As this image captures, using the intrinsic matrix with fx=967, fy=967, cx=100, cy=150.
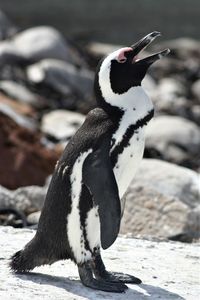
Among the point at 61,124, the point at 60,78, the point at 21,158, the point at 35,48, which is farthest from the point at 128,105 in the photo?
the point at 35,48

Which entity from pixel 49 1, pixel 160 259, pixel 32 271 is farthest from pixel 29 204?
pixel 49 1

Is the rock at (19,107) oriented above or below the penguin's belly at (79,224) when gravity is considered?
above

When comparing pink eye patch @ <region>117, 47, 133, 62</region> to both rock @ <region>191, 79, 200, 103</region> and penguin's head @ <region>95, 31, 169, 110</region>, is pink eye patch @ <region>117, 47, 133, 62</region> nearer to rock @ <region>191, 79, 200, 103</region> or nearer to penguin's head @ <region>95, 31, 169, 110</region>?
penguin's head @ <region>95, 31, 169, 110</region>

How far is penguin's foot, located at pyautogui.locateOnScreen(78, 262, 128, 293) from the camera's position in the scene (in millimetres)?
4465

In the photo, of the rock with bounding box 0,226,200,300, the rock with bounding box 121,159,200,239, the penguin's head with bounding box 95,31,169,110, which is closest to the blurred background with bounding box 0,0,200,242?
the rock with bounding box 121,159,200,239

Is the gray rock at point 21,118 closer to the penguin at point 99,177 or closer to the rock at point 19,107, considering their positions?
the rock at point 19,107

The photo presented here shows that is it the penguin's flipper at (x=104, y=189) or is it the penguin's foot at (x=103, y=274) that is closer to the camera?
the penguin's flipper at (x=104, y=189)

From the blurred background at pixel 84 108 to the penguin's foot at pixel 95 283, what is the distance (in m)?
0.93

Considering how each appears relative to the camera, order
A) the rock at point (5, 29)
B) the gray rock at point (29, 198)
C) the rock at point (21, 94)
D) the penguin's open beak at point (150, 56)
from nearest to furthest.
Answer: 1. the penguin's open beak at point (150, 56)
2. the gray rock at point (29, 198)
3. the rock at point (21, 94)
4. the rock at point (5, 29)

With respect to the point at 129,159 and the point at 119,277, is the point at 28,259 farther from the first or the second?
the point at 129,159

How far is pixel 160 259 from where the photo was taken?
17.4ft

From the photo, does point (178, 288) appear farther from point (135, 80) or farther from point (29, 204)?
point (29, 204)

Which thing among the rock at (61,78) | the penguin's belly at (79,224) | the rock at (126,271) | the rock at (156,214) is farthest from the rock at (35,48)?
the penguin's belly at (79,224)

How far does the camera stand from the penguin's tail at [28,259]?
Result: 14.9 feet
